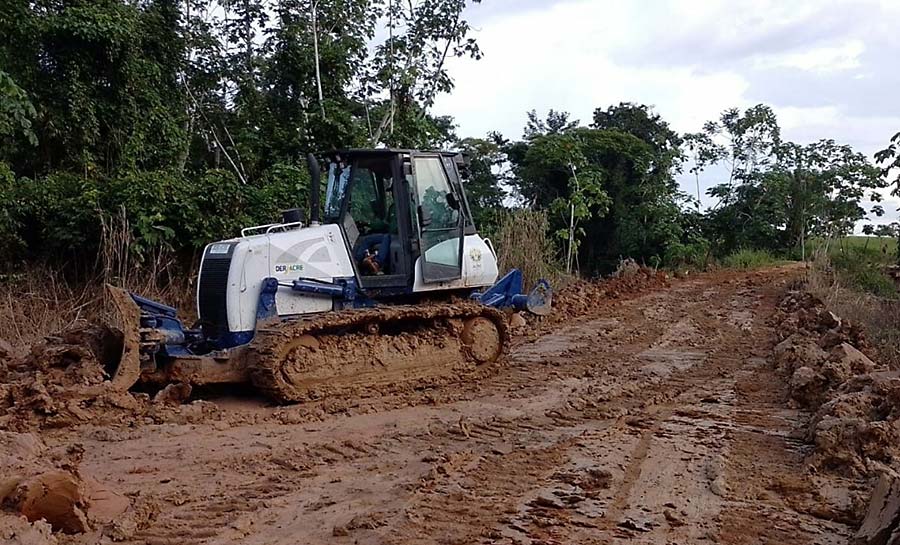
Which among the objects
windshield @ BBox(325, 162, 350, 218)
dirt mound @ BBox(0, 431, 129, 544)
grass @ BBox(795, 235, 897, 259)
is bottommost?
dirt mound @ BBox(0, 431, 129, 544)

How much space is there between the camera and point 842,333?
9594 mm

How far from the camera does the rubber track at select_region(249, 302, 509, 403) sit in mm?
7160

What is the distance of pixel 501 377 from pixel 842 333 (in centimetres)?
406

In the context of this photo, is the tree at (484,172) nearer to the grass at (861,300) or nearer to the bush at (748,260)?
the bush at (748,260)

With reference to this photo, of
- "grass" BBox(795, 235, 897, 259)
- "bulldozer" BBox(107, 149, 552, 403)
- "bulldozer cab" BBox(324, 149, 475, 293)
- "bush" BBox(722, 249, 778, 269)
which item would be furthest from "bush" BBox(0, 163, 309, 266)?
"bush" BBox(722, 249, 778, 269)

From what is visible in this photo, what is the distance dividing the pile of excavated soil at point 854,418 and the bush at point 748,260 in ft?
50.0

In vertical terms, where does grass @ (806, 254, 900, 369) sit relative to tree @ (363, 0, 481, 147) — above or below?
below

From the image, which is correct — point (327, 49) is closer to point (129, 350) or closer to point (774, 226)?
point (129, 350)

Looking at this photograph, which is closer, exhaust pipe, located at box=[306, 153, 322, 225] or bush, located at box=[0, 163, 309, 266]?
exhaust pipe, located at box=[306, 153, 322, 225]

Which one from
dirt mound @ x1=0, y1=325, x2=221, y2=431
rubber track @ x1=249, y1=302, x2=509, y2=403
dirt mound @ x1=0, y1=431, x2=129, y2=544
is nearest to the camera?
dirt mound @ x1=0, y1=431, x2=129, y2=544

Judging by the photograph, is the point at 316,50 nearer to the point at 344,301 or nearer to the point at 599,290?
the point at 599,290

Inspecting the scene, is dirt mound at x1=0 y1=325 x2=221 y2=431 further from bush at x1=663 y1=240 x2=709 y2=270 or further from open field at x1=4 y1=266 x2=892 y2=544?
bush at x1=663 y1=240 x2=709 y2=270

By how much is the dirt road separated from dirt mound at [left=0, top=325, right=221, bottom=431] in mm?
214

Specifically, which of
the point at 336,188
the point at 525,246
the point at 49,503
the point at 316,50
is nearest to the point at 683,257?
the point at 525,246
